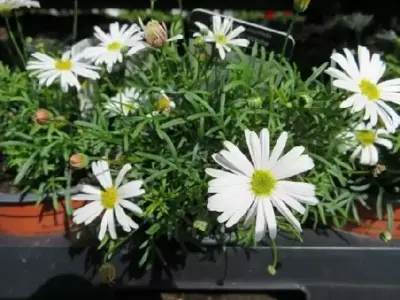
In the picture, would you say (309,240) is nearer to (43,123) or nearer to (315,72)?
(315,72)

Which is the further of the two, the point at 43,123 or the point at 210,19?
the point at 210,19

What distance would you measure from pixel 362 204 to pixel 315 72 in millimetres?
215

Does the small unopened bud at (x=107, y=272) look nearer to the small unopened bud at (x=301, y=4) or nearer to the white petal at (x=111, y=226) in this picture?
the white petal at (x=111, y=226)

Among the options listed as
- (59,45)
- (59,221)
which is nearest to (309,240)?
(59,221)

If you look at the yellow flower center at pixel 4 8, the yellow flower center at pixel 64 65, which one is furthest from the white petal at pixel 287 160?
the yellow flower center at pixel 4 8

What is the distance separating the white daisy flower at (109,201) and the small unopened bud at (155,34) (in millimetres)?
173

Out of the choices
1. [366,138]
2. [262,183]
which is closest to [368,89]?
[366,138]

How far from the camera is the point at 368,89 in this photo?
3.27ft

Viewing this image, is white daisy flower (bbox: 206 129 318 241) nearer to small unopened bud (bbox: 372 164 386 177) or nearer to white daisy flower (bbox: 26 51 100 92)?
small unopened bud (bbox: 372 164 386 177)

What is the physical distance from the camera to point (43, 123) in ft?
3.70

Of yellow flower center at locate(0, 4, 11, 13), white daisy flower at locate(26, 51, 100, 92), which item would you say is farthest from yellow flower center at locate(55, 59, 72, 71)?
yellow flower center at locate(0, 4, 11, 13)

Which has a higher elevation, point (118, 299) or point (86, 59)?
point (86, 59)

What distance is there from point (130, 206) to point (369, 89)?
360mm

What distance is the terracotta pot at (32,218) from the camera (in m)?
1.15
